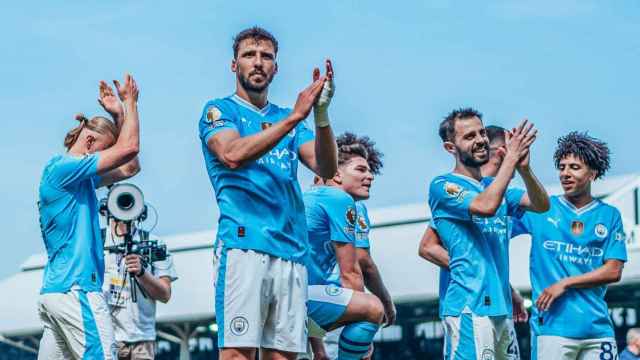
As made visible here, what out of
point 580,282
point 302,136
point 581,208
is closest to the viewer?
point 302,136

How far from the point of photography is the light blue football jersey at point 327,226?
11.0 meters

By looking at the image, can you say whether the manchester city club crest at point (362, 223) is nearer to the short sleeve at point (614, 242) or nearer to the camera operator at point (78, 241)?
the short sleeve at point (614, 242)

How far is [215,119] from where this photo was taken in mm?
8703

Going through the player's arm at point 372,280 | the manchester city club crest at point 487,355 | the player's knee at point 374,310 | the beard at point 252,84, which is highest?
the beard at point 252,84

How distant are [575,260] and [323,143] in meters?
3.17

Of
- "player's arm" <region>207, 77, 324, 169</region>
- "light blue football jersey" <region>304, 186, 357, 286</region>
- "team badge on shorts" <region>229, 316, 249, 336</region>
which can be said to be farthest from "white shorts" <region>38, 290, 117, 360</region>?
"light blue football jersey" <region>304, 186, 357, 286</region>

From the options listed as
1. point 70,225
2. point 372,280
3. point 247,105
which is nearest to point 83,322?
point 70,225

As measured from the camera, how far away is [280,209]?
8648 millimetres

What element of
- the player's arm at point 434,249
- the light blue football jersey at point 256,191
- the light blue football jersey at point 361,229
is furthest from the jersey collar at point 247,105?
the light blue football jersey at point 361,229

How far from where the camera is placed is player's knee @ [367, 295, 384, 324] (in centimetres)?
1065

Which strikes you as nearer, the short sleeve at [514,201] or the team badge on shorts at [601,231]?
the short sleeve at [514,201]

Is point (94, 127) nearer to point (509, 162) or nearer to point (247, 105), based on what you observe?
point (247, 105)

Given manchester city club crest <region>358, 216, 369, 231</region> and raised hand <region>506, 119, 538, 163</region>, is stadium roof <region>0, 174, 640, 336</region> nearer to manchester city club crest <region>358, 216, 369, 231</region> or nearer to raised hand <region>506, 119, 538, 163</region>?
manchester city club crest <region>358, 216, 369, 231</region>

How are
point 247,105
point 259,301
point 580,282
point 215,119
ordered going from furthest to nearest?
point 580,282
point 247,105
point 215,119
point 259,301
